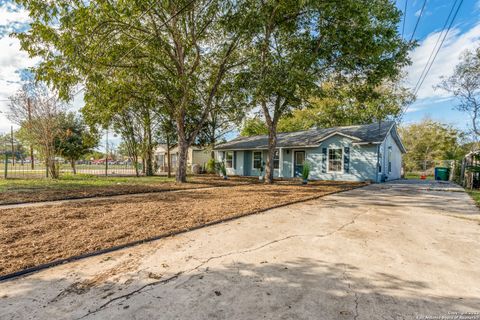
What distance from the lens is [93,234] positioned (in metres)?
4.00

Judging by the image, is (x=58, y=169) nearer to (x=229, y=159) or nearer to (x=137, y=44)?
(x=137, y=44)

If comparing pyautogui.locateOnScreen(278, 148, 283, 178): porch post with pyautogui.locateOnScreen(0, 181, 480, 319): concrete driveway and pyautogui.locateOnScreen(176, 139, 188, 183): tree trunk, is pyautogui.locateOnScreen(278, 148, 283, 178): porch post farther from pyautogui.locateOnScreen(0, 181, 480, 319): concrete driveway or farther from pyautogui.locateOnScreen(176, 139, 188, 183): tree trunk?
pyautogui.locateOnScreen(0, 181, 480, 319): concrete driveway

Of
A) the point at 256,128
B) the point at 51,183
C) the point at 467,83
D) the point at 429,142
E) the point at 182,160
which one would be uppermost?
the point at 467,83

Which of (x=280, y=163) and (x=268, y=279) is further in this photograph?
(x=280, y=163)

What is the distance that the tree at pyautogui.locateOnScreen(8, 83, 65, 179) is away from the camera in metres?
12.2

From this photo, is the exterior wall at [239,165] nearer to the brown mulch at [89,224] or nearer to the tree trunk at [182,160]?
the tree trunk at [182,160]

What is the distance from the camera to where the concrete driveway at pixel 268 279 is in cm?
210

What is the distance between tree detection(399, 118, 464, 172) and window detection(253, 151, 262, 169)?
21782 mm

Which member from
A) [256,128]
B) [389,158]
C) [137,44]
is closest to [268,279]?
[137,44]

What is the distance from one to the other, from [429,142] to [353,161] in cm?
2338

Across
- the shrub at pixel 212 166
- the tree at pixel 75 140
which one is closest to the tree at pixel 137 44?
the shrub at pixel 212 166

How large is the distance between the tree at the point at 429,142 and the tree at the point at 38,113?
34877 mm

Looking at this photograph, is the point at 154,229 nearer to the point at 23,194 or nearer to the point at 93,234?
the point at 93,234

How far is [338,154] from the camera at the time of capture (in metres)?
15.2
